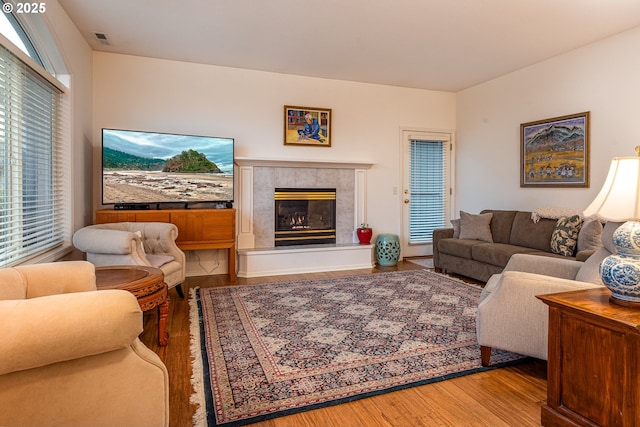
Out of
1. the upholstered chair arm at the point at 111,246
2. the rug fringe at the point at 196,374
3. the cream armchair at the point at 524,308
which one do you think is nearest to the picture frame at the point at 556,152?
the cream armchair at the point at 524,308

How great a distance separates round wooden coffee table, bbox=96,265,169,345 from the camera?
2.21 metres

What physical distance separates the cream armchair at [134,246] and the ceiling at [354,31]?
1.93m

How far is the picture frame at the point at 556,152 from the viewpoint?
410 cm

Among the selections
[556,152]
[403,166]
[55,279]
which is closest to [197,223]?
[55,279]

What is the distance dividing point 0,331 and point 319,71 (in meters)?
4.63

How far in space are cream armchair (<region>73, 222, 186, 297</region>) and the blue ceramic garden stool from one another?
111 inches

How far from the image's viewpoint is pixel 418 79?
5270 millimetres

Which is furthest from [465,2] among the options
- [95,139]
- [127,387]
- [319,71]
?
[95,139]

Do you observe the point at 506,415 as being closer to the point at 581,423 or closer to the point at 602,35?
the point at 581,423

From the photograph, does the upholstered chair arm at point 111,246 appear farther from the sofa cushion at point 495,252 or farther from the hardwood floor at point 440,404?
the sofa cushion at point 495,252

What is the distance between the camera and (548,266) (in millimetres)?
2426

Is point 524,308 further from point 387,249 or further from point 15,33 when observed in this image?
point 15,33

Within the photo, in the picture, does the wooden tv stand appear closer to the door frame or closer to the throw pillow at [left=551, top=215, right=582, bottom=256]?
the door frame

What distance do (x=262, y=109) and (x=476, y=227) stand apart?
316 centimetres
